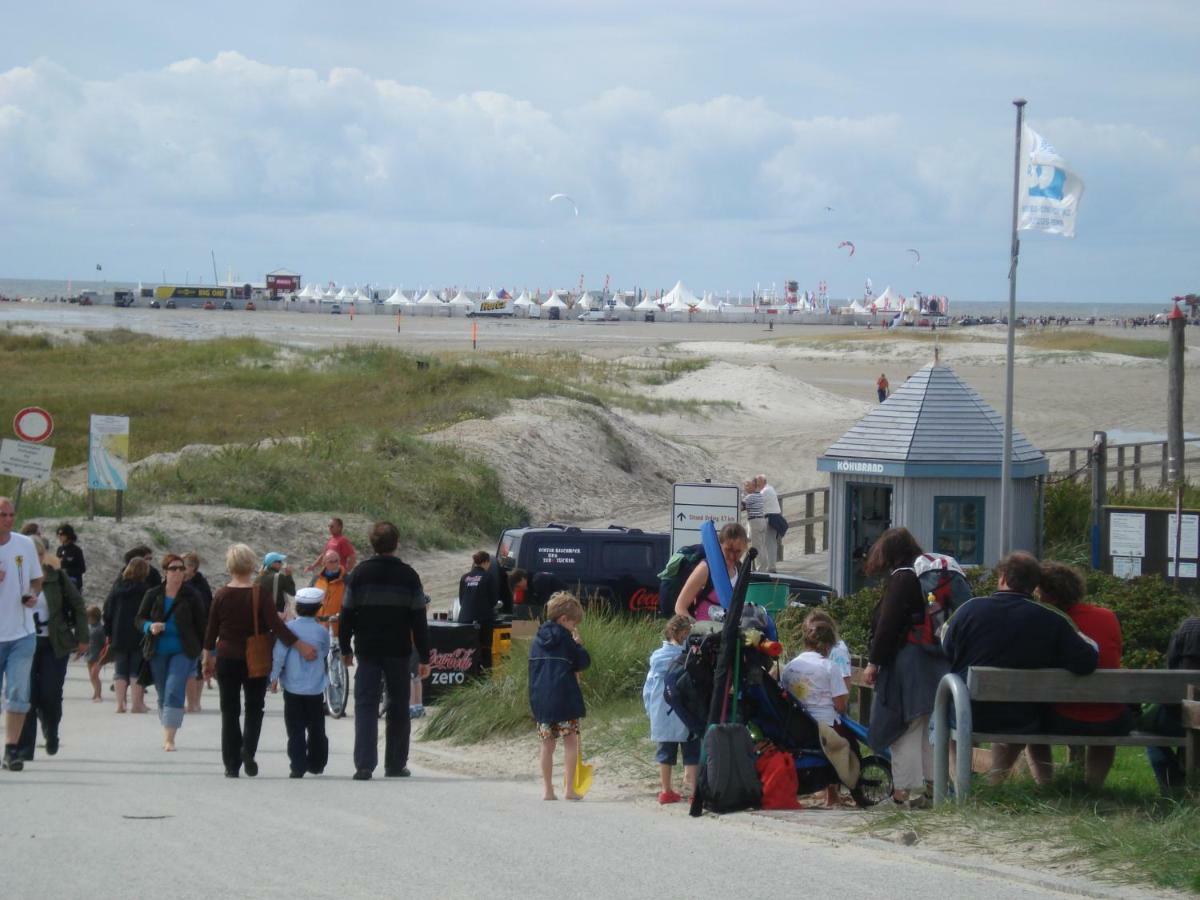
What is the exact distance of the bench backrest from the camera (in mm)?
7715

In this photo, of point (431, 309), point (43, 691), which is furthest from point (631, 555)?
point (431, 309)

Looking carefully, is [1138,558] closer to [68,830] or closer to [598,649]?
[598,649]

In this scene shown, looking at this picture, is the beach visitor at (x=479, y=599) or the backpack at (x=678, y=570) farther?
the beach visitor at (x=479, y=599)

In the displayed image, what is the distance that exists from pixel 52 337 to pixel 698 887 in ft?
243

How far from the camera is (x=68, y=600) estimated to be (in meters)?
10.6

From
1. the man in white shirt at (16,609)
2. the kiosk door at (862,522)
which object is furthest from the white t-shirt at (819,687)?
the kiosk door at (862,522)

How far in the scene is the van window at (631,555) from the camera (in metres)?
19.2

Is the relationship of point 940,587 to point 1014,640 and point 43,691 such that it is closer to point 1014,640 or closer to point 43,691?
point 1014,640

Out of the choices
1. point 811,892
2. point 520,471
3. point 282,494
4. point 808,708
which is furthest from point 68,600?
point 520,471

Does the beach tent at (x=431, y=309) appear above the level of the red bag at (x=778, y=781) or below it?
above

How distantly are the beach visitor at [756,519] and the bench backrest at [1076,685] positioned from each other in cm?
1334

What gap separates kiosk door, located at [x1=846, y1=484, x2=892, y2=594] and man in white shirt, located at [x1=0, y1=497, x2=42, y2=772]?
403 inches

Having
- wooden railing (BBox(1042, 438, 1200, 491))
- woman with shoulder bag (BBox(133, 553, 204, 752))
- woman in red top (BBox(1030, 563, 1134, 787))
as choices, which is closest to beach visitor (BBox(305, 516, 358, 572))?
woman with shoulder bag (BBox(133, 553, 204, 752))

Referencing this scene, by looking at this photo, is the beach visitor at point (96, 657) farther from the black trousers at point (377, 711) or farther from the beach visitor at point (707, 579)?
the beach visitor at point (707, 579)
